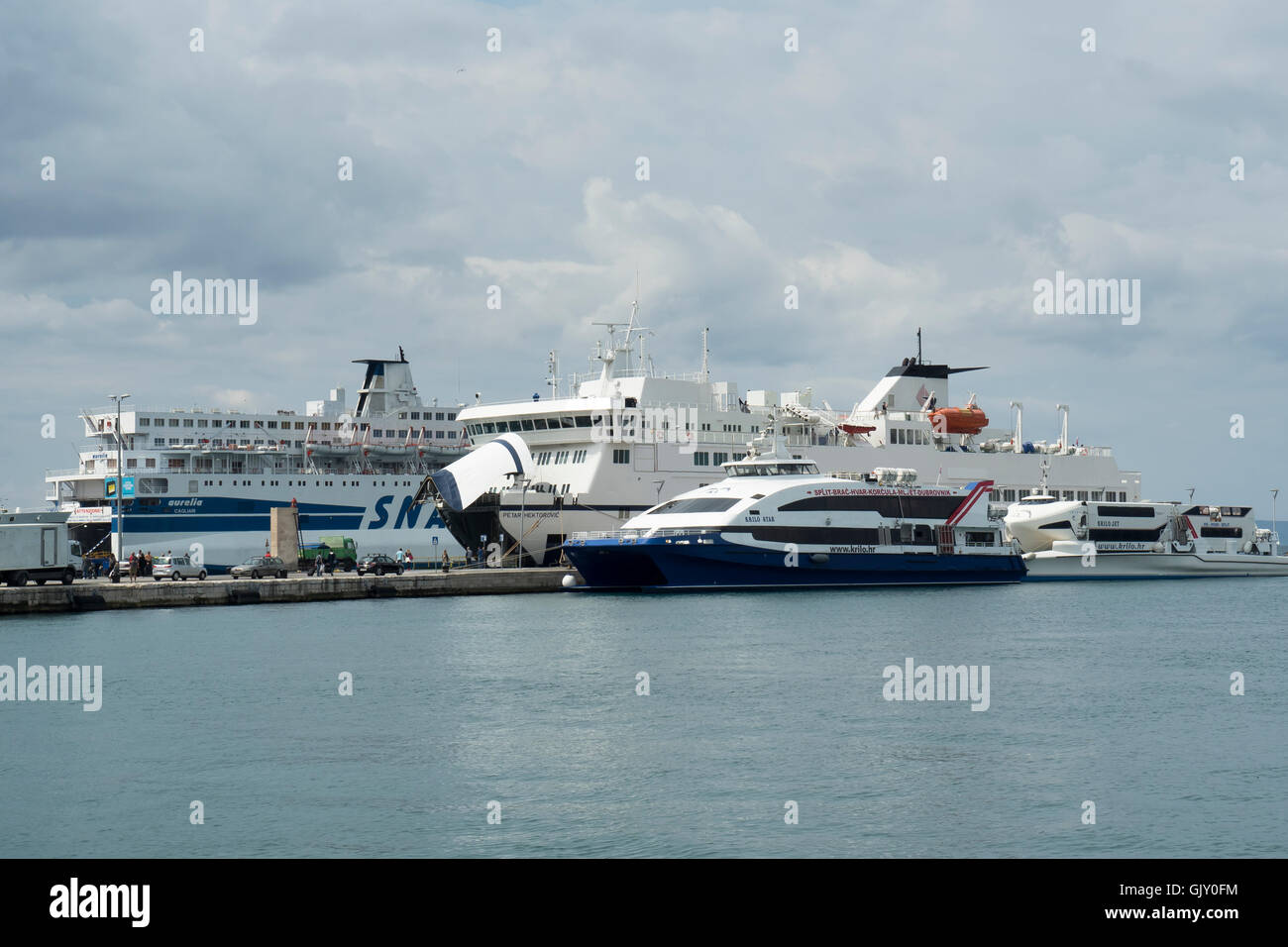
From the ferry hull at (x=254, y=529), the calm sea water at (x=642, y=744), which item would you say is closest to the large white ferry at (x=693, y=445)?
the ferry hull at (x=254, y=529)

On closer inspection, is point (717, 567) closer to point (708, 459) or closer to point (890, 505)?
point (890, 505)

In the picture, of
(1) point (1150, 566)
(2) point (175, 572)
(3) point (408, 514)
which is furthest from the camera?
(3) point (408, 514)

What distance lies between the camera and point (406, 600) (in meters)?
52.4

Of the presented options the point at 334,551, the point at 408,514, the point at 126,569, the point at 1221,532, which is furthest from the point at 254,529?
the point at 1221,532

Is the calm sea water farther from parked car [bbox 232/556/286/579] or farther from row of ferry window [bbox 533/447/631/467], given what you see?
row of ferry window [bbox 533/447/631/467]

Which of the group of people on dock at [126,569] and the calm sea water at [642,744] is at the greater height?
the group of people on dock at [126,569]

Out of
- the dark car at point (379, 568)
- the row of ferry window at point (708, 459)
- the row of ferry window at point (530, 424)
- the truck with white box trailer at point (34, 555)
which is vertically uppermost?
the row of ferry window at point (530, 424)

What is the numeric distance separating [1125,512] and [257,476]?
4672 cm

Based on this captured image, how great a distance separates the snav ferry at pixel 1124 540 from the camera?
7019cm

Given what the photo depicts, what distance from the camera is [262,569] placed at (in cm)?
5538

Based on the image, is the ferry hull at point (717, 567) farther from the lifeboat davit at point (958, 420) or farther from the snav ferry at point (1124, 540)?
the lifeboat davit at point (958, 420)

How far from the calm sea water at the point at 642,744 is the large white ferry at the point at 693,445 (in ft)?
64.6

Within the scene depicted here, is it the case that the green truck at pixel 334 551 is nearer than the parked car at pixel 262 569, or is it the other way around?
the parked car at pixel 262 569

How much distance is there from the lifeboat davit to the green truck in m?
31.7
